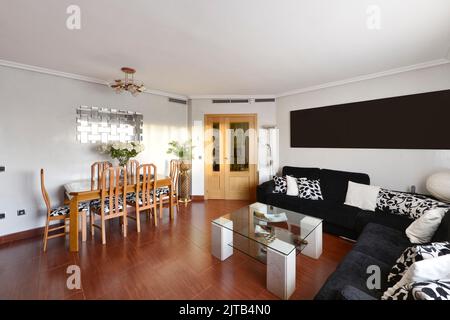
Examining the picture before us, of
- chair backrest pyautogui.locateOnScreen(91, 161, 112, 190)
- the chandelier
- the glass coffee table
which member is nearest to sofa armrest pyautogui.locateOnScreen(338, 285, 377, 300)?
the glass coffee table

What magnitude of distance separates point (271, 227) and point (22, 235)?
342cm

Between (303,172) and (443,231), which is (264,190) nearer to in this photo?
(303,172)

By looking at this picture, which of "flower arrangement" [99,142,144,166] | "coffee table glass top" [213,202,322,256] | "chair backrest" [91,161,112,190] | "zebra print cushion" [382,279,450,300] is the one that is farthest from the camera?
"chair backrest" [91,161,112,190]

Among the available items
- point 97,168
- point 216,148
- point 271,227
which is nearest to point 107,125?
point 97,168

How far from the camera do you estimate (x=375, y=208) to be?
102 inches

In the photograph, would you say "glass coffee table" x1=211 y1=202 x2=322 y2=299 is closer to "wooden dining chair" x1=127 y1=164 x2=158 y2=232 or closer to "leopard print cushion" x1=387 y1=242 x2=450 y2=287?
"leopard print cushion" x1=387 y1=242 x2=450 y2=287

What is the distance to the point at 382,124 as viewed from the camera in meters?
2.98

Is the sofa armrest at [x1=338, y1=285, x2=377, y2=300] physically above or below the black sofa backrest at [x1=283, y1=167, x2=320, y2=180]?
below

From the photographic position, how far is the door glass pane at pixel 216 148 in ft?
14.9

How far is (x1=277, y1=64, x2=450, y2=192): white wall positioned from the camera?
8.57 feet

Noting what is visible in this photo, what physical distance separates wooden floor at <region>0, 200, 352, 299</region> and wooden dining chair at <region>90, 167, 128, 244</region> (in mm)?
318

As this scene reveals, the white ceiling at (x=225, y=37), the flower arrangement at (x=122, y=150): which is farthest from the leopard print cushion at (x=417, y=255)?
the flower arrangement at (x=122, y=150)

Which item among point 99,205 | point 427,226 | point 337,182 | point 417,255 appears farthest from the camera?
point 337,182

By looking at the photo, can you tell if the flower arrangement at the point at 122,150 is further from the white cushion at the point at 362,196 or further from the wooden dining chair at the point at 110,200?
the white cushion at the point at 362,196
